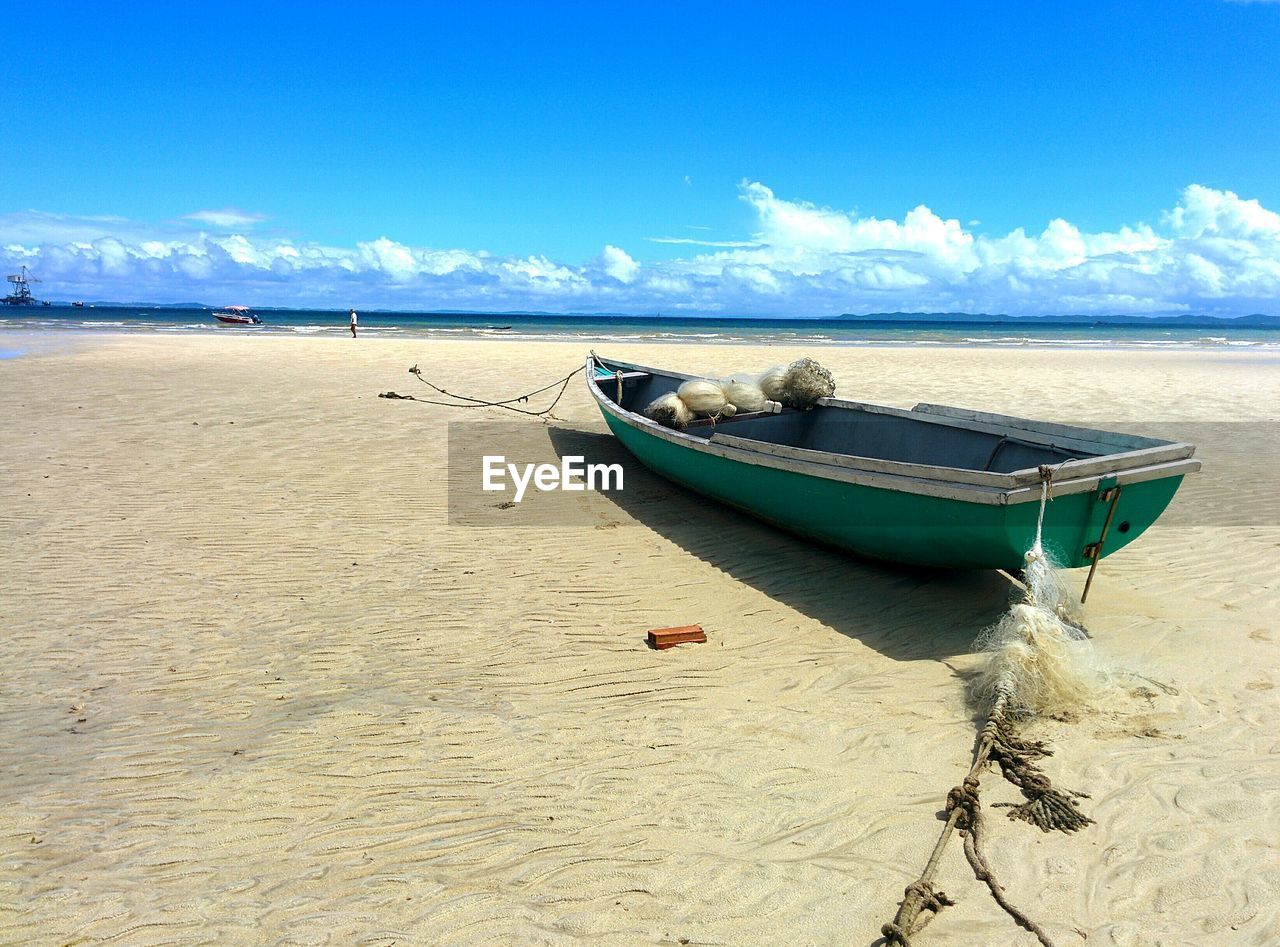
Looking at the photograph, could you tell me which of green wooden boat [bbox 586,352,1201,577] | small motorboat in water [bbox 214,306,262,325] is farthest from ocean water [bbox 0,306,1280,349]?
green wooden boat [bbox 586,352,1201,577]

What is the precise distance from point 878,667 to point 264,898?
11.6 ft

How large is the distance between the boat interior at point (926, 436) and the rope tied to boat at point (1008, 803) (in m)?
1.46

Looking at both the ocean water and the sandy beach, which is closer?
the sandy beach

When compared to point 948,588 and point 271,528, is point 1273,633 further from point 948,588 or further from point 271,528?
point 271,528

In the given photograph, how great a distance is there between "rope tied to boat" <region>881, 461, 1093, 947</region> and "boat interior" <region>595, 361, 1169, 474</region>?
1465 mm

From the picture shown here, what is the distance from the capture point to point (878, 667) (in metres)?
5.01

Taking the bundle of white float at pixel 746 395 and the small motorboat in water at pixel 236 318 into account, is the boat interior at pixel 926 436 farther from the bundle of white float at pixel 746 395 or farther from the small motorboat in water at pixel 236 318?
the small motorboat in water at pixel 236 318

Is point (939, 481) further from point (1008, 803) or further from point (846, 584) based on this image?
point (1008, 803)

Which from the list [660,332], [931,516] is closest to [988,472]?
[931,516]

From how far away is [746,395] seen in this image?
9203 millimetres

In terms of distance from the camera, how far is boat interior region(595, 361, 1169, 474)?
6.12 metres

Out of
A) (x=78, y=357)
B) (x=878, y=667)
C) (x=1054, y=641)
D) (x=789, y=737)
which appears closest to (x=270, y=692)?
(x=789, y=737)

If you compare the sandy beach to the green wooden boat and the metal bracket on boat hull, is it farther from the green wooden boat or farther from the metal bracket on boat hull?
the metal bracket on boat hull

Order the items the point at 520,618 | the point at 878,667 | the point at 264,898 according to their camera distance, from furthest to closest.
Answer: the point at 520,618 → the point at 878,667 → the point at 264,898
